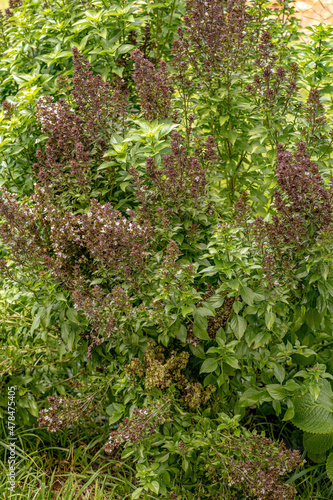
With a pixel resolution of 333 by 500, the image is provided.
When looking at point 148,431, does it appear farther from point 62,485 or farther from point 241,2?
point 241,2

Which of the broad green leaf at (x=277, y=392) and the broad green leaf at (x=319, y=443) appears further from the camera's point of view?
the broad green leaf at (x=319, y=443)

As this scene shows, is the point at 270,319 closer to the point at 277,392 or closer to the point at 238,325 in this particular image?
the point at 238,325

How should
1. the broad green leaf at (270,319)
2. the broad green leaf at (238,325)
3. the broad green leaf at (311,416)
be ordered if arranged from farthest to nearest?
the broad green leaf at (311,416) → the broad green leaf at (238,325) → the broad green leaf at (270,319)

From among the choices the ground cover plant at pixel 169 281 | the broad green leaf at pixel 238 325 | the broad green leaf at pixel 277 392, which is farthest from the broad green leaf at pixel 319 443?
the broad green leaf at pixel 238 325

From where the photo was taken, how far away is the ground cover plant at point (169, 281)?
2287mm

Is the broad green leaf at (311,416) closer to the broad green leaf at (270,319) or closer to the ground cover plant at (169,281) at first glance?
the ground cover plant at (169,281)

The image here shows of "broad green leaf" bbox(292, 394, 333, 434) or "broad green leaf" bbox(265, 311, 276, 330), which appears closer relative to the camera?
"broad green leaf" bbox(265, 311, 276, 330)

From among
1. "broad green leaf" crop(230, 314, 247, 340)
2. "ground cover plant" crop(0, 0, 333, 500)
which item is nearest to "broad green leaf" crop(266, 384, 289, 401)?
"ground cover plant" crop(0, 0, 333, 500)

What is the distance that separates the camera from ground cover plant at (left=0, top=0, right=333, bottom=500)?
229 cm

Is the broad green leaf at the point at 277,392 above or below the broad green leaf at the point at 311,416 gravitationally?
above

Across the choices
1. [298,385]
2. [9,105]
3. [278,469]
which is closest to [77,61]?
[9,105]

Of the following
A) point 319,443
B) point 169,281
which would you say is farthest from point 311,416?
point 169,281

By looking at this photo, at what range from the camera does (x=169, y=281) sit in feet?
7.46

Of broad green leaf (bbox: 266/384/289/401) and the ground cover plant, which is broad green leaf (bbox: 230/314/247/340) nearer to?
the ground cover plant
